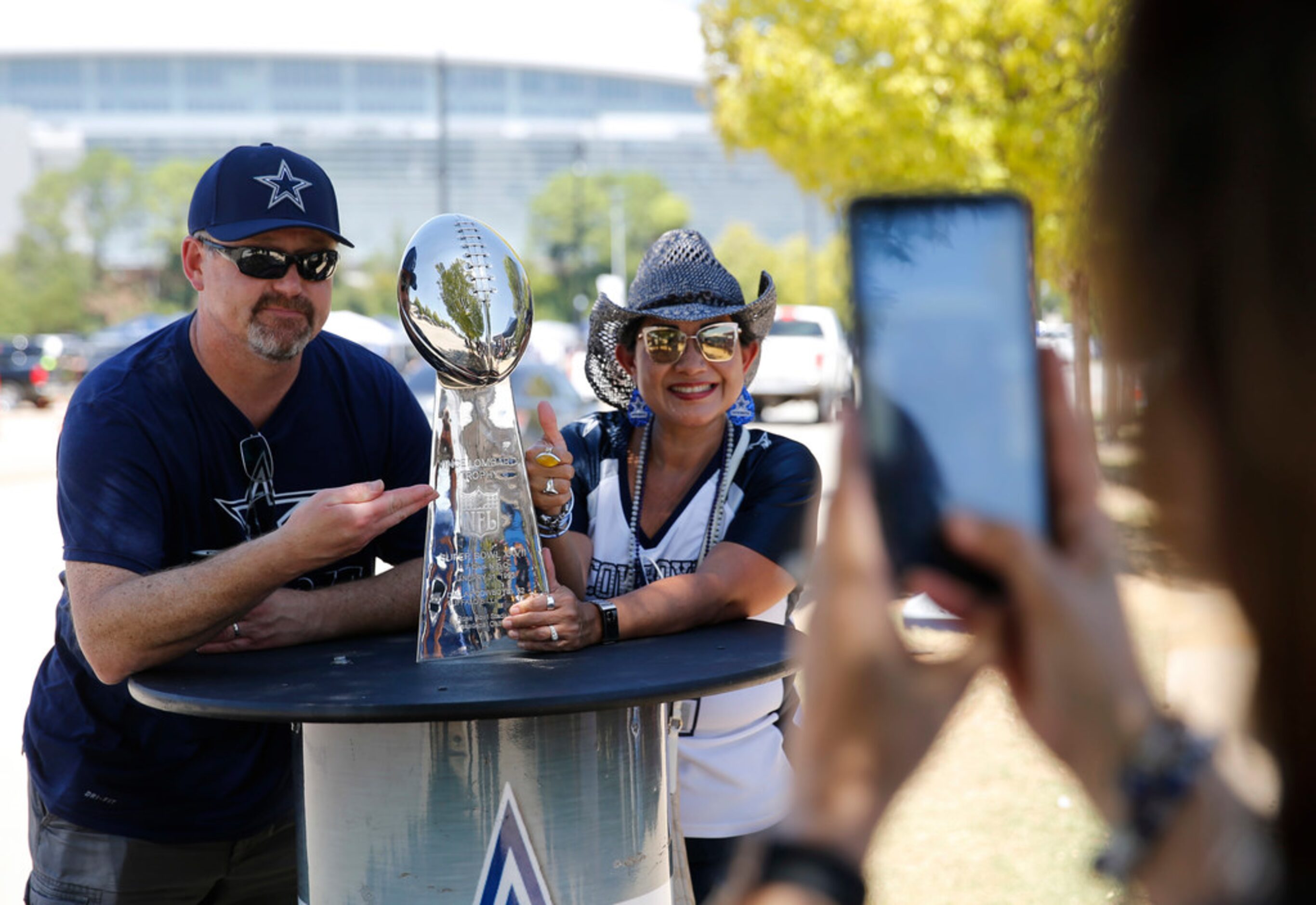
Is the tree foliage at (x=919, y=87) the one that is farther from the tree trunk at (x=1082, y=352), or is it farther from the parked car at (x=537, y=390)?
the tree trunk at (x=1082, y=352)

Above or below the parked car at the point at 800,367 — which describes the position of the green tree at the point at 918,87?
above

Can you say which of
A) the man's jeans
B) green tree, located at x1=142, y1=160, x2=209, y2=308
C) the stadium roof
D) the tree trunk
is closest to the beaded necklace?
the man's jeans

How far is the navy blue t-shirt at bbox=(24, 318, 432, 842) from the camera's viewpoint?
2486 mm

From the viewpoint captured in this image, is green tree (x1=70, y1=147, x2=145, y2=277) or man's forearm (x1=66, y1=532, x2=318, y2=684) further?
green tree (x1=70, y1=147, x2=145, y2=277)

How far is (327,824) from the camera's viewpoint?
2.46 meters

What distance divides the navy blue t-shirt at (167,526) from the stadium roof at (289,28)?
104632 millimetres

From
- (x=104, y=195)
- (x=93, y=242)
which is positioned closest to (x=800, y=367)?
(x=104, y=195)

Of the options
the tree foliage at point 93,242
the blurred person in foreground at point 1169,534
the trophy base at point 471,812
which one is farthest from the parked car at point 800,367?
the tree foliage at point 93,242

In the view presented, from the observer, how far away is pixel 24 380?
2812 centimetres

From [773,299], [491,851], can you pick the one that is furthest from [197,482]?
[773,299]

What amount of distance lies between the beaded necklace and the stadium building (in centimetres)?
9405

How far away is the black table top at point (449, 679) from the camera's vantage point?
205 centimetres

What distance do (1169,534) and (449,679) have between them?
1.79 metres

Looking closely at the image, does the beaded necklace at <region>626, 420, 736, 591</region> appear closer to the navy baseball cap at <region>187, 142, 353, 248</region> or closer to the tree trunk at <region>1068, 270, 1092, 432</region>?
the navy baseball cap at <region>187, 142, 353, 248</region>
